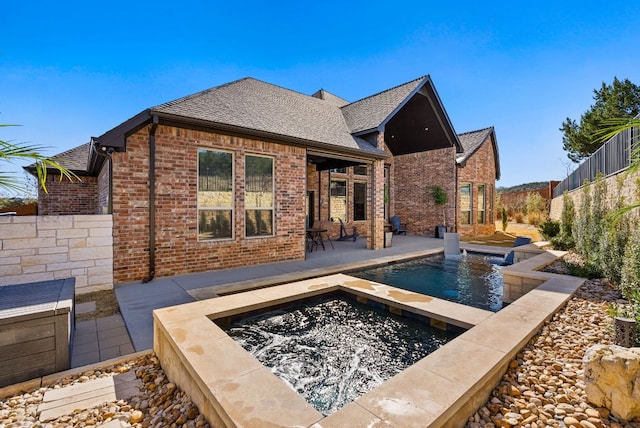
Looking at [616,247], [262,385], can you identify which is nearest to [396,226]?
[616,247]

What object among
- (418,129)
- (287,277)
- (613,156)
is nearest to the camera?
(287,277)

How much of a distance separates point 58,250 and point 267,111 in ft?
19.3

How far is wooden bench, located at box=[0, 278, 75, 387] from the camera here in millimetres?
2465

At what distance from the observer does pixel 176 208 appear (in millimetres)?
5965

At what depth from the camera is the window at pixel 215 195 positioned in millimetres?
6336

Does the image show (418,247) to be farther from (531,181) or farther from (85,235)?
(531,181)

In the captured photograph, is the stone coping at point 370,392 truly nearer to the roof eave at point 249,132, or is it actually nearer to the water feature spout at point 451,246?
the roof eave at point 249,132

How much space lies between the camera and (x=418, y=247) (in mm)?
10172

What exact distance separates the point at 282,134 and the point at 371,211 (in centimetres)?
432

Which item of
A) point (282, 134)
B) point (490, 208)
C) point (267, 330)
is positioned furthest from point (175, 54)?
point (490, 208)

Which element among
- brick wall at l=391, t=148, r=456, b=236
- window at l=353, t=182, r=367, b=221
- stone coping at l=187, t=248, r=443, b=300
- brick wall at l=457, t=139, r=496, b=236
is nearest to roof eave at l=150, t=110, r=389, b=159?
stone coping at l=187, t=248, r=443, b=300

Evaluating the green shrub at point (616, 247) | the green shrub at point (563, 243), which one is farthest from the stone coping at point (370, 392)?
the green shrub at point (563, 243)

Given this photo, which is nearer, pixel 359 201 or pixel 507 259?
pixel 507 259

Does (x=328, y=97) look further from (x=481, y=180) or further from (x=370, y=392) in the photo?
(x=370, y=392)
